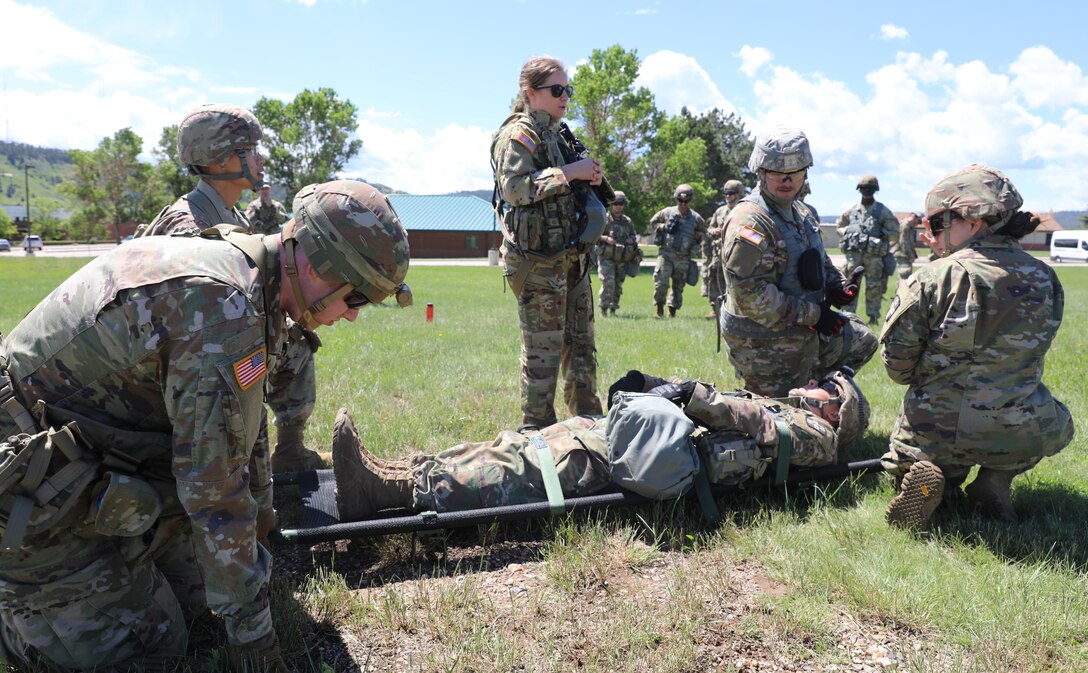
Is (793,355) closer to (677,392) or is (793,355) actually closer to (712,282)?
(677,392)

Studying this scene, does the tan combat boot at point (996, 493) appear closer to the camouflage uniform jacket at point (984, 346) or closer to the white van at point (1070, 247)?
the camouflage uniform jacket at point (984, 346)

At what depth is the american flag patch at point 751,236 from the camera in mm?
4504

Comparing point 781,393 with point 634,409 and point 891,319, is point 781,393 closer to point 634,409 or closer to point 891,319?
point 891,319

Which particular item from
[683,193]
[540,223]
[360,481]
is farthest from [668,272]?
[360,481]

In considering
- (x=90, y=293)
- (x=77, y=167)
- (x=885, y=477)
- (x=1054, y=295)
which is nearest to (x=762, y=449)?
(x=885, y=477)

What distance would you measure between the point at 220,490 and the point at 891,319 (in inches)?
124

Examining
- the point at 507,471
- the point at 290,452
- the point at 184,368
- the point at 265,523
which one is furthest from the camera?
the point at 290,452

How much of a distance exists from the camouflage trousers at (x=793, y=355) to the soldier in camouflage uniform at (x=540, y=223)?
1199 millimetres

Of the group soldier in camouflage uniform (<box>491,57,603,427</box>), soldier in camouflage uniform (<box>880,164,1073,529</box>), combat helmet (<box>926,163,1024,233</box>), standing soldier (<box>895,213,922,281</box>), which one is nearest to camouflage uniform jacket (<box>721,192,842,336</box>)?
soldier in camouflage uniform (<box>880,164,1073,529</box>)

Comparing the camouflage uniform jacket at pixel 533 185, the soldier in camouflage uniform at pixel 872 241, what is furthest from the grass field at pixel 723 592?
the soldier in camouflage uniform at pixel 872 241

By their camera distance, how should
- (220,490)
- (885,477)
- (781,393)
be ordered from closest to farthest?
(220,490) → (885,477) → (781,393)

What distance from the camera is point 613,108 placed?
4166cm

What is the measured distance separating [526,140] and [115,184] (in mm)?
63562

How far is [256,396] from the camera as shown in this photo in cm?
233
